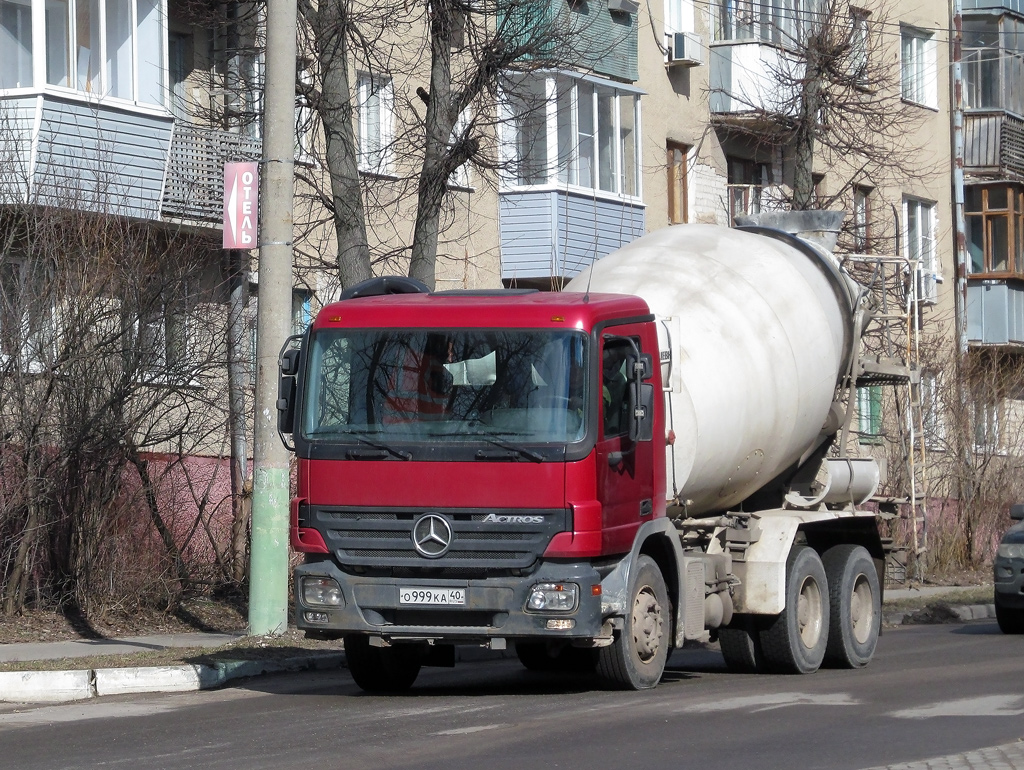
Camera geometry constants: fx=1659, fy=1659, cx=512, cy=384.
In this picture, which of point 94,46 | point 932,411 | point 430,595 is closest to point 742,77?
point 932,411

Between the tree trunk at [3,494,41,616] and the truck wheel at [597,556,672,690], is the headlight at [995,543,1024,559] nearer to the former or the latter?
the truck wheel at [597,556,672,690]

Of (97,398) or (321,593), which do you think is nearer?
(321,593)

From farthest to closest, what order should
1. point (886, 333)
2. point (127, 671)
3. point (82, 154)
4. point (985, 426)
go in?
point (985, 426), point (82, 154), point (886, 333), point (127, 671)

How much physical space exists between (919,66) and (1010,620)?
2243 centimetres

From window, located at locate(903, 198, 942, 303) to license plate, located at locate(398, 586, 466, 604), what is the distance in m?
26.9

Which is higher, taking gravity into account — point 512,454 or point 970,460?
point 512,454

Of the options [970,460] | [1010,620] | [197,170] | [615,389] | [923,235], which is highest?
[923,235]

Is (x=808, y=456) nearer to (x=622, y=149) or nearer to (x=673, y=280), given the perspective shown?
(x=673, y=280)

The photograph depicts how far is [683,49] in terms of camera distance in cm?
2889

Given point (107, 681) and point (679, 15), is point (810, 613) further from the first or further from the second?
point (679, 15)

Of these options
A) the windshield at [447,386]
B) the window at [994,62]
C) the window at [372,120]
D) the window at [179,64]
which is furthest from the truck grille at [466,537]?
the window at [994,62]

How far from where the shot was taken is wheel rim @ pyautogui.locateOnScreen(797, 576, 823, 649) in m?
12.5

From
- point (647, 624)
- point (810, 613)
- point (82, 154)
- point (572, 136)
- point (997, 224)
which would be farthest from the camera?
point (997, 224)

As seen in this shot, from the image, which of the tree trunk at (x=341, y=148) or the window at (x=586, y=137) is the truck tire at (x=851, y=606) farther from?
the window at (x=586, y=137)
